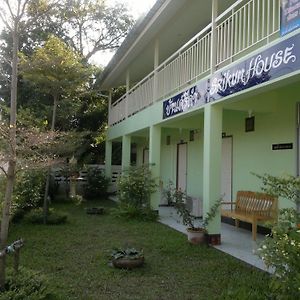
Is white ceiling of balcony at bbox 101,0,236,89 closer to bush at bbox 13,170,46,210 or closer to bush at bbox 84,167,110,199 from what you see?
bush at bbox 13,170,46,210

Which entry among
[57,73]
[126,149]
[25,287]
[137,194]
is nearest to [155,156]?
[137,194]

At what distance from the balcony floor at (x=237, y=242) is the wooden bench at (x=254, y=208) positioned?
0.34 m

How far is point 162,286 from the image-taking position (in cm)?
529

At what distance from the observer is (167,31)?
36.7 feet

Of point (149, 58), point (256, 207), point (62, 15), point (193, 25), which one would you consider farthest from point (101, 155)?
point (62, 15)

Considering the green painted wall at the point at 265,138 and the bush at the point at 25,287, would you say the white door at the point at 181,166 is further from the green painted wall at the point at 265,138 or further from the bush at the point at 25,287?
the bush at the point at 25,287

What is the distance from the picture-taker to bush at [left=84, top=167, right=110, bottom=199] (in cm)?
1827

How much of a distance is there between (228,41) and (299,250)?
5.03 metres

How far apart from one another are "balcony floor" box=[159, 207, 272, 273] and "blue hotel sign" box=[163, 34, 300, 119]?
230 centimetres

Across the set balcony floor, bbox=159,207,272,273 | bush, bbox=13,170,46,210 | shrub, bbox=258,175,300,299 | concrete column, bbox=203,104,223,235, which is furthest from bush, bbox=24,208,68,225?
shrub, bbox=258,175,300,299

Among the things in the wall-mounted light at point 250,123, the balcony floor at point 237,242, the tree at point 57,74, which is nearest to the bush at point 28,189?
the tree at point 57,74

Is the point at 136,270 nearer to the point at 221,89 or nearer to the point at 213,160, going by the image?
the point at 213,160

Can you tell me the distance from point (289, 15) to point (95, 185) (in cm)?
1403

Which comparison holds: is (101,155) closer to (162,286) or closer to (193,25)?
(193,25)
